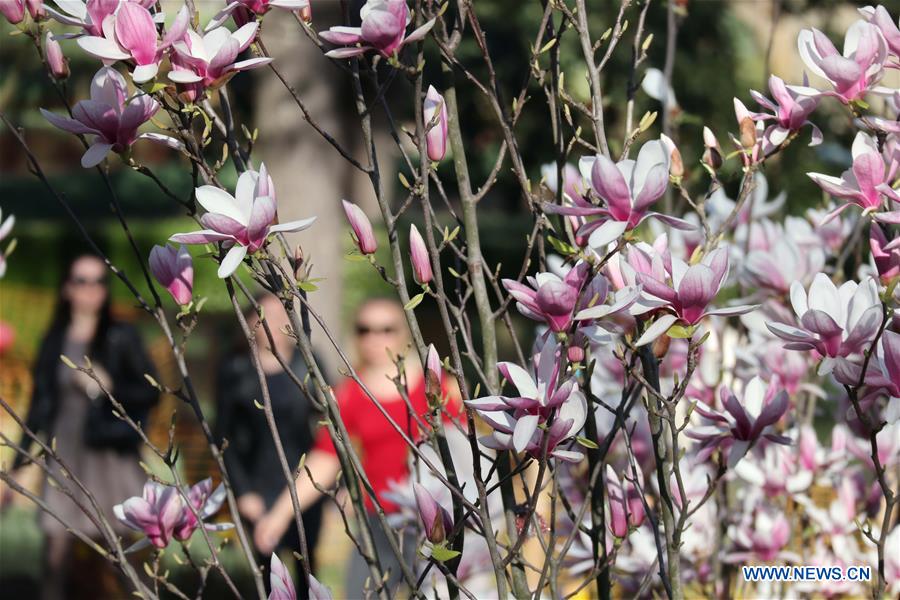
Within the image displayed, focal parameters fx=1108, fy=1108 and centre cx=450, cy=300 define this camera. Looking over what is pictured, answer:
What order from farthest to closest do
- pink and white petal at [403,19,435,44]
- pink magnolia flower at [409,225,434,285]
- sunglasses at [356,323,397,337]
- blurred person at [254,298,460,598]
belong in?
sunglasses at [356,323,397,337]
blurred person at [254,298,460,598]
pink magnolia flower at [409,225,434,285]
pink and white petal at [403,19,435,44]

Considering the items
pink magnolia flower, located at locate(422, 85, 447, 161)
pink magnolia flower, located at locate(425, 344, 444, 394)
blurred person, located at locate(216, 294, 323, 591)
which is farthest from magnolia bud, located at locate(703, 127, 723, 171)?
blurred person, located at locate(216, 294, 323, 591)

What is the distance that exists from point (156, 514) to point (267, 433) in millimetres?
2970

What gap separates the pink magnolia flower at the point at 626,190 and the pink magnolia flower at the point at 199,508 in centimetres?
70

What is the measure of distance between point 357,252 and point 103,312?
3816 millimetres

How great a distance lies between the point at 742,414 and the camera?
1504 mm

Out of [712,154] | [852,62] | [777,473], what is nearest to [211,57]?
[712,154]

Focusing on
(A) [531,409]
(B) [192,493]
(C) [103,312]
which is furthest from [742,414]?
(C) [103,312]

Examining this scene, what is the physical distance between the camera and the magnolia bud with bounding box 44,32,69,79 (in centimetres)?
149

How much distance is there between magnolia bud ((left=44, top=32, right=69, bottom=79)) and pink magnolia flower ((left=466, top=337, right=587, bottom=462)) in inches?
29.8

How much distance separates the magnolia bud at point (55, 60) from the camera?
58.7 inches

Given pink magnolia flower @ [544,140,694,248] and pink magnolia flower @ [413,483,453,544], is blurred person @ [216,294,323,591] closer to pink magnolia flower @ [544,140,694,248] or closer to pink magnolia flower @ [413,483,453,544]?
pink magnolia flower @ [413,483,453,544]

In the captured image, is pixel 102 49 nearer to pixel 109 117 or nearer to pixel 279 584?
pixel 109 117

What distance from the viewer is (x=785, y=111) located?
1.49 m

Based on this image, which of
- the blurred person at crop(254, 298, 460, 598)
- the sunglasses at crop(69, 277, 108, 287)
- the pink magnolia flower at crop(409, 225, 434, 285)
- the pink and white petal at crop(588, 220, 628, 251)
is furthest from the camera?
the sunglasses at crop(69, 277, 108, 287)
